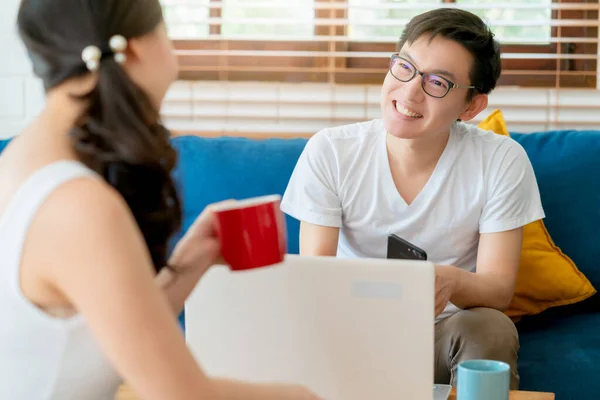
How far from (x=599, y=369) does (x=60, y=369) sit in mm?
1247

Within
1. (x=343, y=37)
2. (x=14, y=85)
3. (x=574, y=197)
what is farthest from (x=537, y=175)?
(x=14, y=85)

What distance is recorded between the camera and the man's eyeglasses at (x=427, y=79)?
1.81 meters

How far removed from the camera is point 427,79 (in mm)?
1818

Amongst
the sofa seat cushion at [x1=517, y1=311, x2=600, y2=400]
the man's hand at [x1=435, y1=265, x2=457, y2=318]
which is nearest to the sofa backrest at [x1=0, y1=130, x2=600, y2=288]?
the sofa seat cushion at [x1=517, y1=311, x2=600, y2=400]

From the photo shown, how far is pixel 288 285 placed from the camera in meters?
1.21

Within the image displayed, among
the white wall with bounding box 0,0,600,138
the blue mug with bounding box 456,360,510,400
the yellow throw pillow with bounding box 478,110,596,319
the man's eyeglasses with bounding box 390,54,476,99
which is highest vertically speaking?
the man's eyeglasses with bounding box 390,54,476,99

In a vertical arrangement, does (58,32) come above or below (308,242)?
above

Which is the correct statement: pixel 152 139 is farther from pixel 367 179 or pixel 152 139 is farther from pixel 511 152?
pixel 511 152

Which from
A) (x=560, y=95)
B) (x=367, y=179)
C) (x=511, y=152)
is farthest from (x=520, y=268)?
(x=560, y=95)

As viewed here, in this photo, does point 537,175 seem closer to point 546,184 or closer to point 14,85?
point 546,184

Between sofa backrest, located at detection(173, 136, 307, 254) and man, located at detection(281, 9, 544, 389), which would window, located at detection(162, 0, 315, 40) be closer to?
sofa backrest, located at detection(173, 136, 307, 254)

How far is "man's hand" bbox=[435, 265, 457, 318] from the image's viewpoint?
60.7 inches

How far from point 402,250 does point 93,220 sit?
30.5 inches

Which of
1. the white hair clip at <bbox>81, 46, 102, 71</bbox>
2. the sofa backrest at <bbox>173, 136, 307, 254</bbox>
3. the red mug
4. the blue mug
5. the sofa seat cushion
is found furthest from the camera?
the sofa backrest at <bbox>173, 136, 307, 254</bbox>
